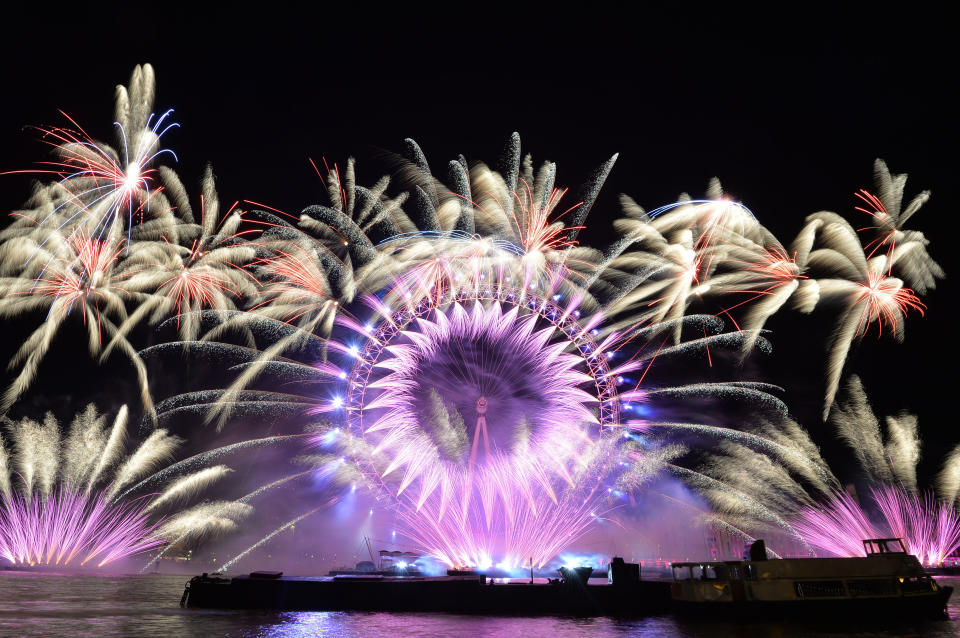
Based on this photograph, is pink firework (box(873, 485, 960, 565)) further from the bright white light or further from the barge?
the bright white light

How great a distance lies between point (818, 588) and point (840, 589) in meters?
1.24

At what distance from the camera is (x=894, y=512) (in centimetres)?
5053

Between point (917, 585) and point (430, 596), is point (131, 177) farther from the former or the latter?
point (917, 585)

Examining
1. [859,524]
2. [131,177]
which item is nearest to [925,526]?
[859,524]

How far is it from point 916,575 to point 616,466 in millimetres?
22830

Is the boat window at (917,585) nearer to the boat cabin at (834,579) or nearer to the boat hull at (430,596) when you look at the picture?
the boat cabin at (834,579)

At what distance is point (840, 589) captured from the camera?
3541 centimetres

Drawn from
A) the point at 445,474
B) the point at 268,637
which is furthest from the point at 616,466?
the point at 268,637

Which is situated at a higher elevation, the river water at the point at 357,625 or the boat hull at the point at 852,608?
the boat hull at the point at 852,608

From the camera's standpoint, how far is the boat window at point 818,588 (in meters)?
35.4

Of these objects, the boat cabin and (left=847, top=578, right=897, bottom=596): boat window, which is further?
the boat cabin

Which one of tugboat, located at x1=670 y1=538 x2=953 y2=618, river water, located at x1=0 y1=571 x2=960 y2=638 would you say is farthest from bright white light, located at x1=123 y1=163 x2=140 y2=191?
tugboat, located at x1=670 y1=538 x2=953 y2=618

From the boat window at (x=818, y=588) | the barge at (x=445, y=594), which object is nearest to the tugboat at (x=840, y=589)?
the boat window at (x=818, y=588)

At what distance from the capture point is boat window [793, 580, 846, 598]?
116ft
